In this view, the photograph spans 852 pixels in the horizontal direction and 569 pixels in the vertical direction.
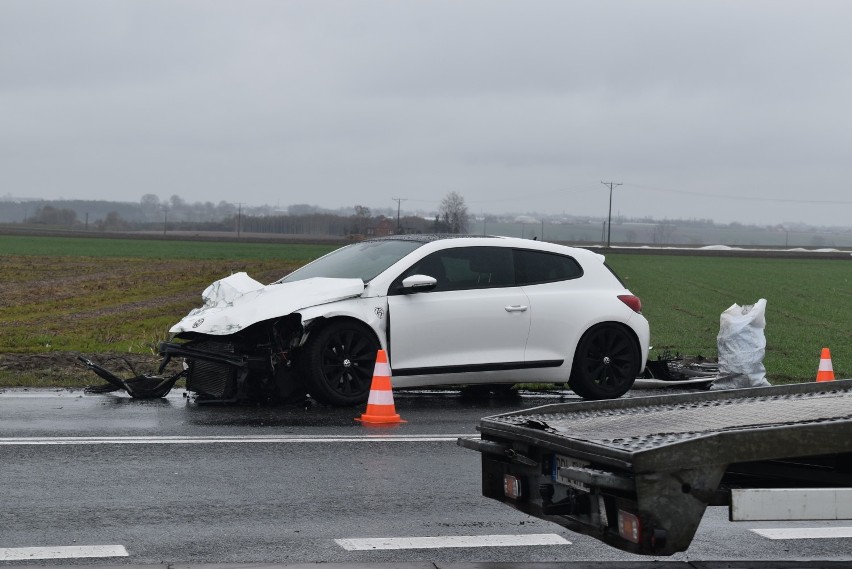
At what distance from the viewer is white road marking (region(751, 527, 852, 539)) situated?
6.63 metres

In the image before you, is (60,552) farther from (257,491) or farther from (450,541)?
(450,541)

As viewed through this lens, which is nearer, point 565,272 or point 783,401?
point 783,401

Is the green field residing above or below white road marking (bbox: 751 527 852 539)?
below

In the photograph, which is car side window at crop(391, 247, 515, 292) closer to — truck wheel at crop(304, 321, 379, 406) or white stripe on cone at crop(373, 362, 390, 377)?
truck wheel at crop(304, 321, 379, 406)

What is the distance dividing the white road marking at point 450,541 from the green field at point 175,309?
6.81m

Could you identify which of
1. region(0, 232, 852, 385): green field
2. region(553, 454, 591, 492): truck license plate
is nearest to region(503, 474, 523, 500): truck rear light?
region(553, 454, 591, 492): truck license plate

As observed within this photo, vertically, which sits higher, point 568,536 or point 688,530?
point 688,530

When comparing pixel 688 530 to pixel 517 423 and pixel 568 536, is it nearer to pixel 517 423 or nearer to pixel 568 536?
pixel 517 423

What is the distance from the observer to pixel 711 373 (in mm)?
13773

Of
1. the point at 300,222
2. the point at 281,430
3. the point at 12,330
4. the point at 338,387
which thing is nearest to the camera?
the point at 281,430

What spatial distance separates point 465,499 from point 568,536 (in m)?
1.05

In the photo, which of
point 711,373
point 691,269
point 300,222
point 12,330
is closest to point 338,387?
point 711,373

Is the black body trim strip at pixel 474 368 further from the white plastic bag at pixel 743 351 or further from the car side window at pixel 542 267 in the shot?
the white plastic bag at pixel 743 351

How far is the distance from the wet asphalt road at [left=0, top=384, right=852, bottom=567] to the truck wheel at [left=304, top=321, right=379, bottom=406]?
0.20 meters
